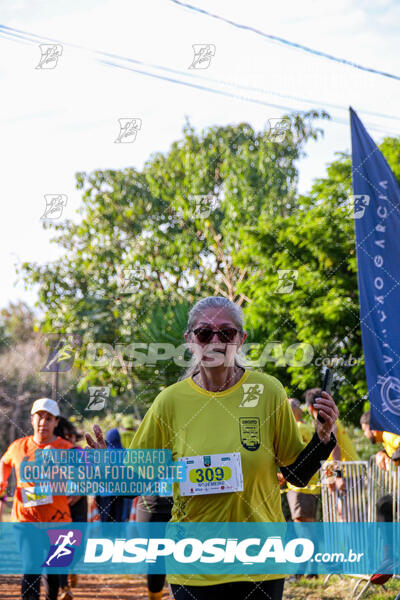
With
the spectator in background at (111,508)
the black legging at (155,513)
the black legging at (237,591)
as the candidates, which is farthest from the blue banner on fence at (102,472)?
the spectator in background at (111,508)

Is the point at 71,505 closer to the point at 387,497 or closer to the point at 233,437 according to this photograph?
the point at 387,497

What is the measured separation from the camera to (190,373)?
3.08 m

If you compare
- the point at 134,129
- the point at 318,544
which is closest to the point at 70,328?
the point at 134,129

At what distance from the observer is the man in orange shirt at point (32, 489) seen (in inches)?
211

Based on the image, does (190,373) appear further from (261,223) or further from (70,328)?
(70,328)

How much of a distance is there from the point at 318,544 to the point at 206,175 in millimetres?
13137

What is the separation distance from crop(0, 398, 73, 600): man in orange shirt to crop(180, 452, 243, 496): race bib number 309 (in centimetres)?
280

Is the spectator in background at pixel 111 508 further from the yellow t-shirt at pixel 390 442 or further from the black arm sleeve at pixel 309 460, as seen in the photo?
the black arm sleeve at pixel 309 460

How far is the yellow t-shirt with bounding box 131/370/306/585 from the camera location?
2.79m

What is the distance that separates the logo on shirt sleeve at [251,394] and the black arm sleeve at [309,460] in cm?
25

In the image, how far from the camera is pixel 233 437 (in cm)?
282

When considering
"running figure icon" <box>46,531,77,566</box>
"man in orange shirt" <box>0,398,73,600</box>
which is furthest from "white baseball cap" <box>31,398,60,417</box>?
"running figure icon" <box>46,531,77,566</box>

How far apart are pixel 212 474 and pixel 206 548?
27cm

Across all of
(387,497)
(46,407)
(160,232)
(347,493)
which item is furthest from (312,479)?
(160,232)
